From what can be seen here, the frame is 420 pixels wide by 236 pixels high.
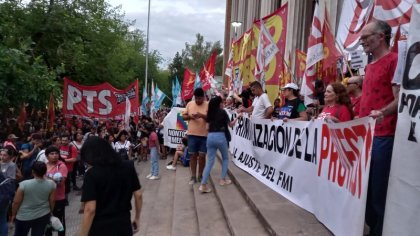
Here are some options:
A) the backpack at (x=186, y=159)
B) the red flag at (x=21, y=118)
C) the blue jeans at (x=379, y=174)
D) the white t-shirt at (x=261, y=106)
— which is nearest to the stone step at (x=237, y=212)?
the white t-shirt at (x=261, y=106)

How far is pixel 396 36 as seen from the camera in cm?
455

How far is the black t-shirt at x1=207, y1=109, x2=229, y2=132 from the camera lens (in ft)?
24.7

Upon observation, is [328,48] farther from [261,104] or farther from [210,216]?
[210,216]

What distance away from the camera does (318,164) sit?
4.98 metres

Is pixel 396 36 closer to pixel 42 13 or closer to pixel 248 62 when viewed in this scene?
pixel 248 62

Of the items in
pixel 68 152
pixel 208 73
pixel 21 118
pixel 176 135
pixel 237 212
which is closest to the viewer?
pixel 237 212

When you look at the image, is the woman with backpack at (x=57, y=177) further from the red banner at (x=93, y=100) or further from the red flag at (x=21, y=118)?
the red banner at (x=93, y=100)

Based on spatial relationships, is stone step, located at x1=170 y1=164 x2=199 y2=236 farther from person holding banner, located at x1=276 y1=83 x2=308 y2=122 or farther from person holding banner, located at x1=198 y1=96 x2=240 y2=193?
person holding banner, located at x1=276 y1=83 x2=308 y2=122

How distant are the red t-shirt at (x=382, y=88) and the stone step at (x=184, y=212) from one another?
3.60 meters

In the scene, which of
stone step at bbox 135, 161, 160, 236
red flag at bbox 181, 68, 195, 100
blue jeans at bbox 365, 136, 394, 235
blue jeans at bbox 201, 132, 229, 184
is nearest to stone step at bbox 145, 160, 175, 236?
stone step at bbox 135, 161, 160, 236

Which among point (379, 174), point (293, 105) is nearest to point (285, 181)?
point (293, 105)

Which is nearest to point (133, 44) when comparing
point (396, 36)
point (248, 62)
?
point (248, 62)

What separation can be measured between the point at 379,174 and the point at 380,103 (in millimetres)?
567

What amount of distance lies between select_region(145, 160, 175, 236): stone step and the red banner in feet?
18.0
